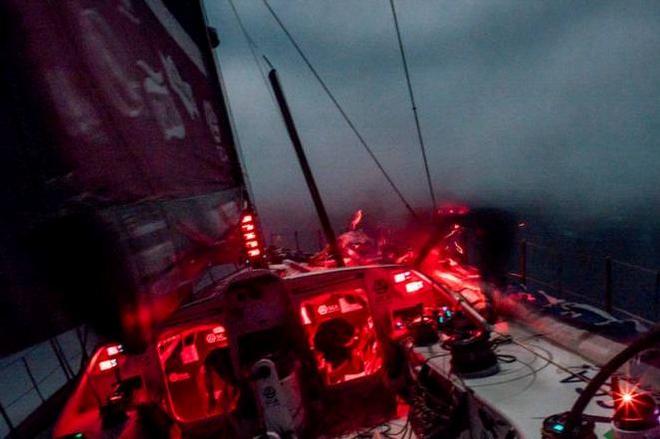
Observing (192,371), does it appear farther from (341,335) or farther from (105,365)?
(341,335)

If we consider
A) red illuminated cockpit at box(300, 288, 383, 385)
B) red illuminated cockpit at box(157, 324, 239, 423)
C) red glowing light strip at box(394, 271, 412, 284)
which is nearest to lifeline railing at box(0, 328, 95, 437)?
red illuminated cockpit at box(157, 324, 239, 423)

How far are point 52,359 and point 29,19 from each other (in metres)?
16.1

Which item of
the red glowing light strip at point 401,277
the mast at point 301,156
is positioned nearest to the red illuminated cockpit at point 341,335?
the red glowing light strip at point 401,277

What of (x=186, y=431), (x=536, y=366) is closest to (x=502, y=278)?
(x=536, y=366)

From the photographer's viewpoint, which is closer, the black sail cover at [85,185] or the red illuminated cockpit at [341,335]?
the black sail cover at [85,185]

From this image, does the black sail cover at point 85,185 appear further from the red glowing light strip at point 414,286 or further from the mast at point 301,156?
the mast at point 301,156

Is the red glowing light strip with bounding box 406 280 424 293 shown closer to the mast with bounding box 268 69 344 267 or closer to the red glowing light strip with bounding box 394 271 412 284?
the red glowing light strip with bounding box 394 271 412 284

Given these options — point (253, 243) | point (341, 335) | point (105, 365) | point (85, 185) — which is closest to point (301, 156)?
point (253, 243)

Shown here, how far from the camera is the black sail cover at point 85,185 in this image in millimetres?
828

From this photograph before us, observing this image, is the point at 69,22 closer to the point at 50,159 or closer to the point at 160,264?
the point at 50,159

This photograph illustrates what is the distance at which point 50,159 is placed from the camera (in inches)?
38.6

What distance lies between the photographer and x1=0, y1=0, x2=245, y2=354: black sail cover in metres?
0.83

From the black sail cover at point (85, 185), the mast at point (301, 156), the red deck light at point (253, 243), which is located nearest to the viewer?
the black sail cover at point (85, 185)

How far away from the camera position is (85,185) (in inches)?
41.7
